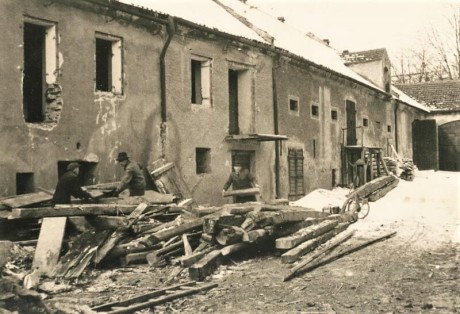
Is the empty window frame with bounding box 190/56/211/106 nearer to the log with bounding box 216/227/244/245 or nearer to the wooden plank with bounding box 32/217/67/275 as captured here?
the log with bounding box 216/227/244/245

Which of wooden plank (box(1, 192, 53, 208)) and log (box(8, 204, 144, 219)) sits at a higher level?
wooden plank (box(1, 192, 53, 208))

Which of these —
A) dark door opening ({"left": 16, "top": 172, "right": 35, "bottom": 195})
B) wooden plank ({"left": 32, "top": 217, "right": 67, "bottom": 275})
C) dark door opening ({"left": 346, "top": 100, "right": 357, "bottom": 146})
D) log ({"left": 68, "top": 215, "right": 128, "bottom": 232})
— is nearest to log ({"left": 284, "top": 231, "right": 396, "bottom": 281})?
log ({"left": 68, "top": 215, "right": 128, "bottom": 232})

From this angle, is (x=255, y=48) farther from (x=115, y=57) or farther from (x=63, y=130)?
(x=63, y=130)

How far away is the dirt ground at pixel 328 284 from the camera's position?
22.3ft

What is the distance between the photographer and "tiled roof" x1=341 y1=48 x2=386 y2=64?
99.7 feet

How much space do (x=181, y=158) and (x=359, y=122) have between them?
48.3 feet

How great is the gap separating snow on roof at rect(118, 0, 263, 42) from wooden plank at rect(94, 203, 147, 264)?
5803 mm

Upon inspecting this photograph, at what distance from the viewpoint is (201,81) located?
16.1 m

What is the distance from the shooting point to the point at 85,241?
29.2ft

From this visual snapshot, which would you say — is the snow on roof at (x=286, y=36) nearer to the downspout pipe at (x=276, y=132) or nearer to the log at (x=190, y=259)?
the downspout pipe at (x=276, y=132)

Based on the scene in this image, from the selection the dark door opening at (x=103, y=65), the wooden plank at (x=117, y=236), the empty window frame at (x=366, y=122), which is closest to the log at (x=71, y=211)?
the wooden plank at (x=117, y=236)

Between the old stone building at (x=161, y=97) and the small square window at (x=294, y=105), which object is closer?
the old stone building at (x=161, y=97)

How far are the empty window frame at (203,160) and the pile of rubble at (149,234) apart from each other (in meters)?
4.70

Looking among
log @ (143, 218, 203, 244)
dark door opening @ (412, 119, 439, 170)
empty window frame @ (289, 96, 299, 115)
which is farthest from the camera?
dark door opening @ (412, 119, 439, 170)
